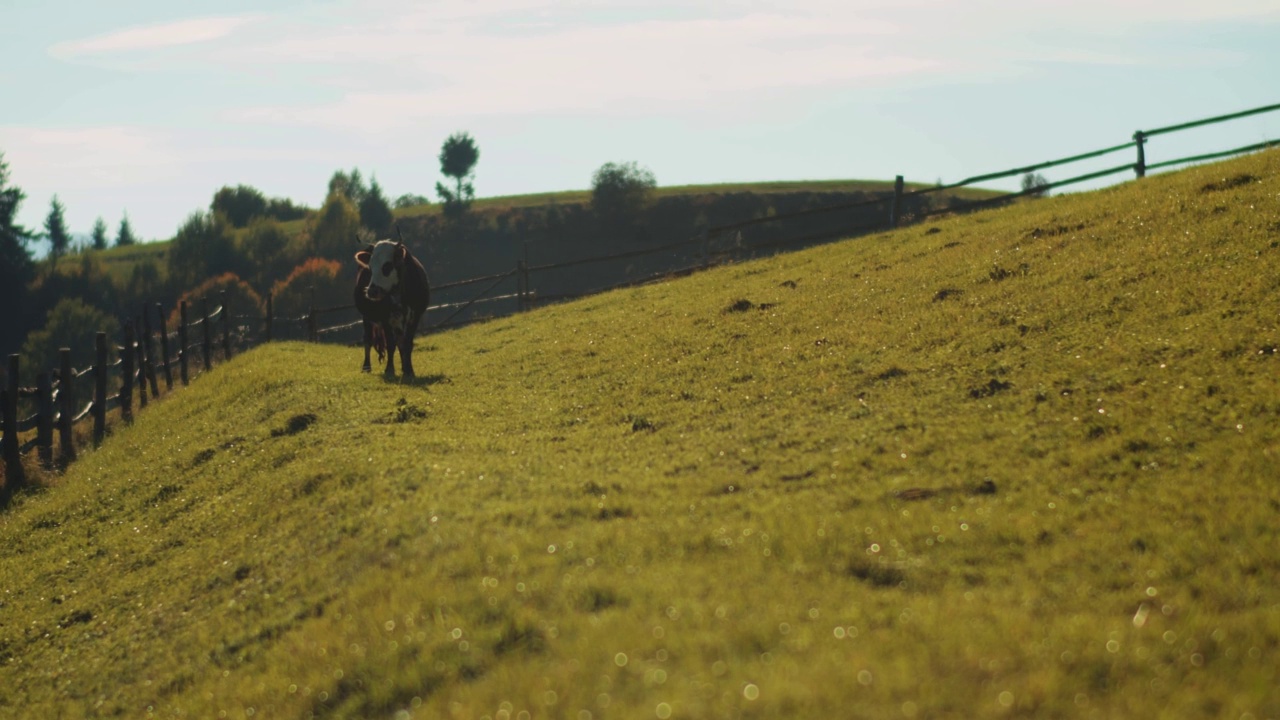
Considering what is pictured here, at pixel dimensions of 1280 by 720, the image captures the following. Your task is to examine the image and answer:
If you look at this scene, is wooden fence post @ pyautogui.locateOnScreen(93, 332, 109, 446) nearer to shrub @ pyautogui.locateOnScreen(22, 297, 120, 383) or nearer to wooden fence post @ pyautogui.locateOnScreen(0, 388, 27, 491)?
wooden fence post @ pyautogui.locateOnScreen(0, 388, 27, 491)

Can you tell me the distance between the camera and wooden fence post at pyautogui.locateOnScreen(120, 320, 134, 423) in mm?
22281

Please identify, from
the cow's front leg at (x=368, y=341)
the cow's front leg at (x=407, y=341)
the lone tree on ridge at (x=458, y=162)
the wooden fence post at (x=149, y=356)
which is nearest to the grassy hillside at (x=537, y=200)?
the lone tree on ridge at (x=458, y=162)

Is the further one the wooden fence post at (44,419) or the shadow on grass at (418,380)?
the shadow on grass at (418,380)

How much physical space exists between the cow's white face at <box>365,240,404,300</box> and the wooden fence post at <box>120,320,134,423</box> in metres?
5.12

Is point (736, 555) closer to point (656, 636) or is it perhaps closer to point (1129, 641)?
point (656, 636)

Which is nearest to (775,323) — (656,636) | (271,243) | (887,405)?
(887,405)

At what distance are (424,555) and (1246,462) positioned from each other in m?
6.09

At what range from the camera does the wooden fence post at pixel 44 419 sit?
60.4 feet

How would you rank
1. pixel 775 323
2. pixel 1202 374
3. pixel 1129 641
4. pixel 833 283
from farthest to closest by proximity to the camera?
pixel 833 283 → pixel 775 323 → pixel 1202 374 → pixel 1129 641

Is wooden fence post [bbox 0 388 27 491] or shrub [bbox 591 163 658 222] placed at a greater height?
shrub [bbox 591 163 658 222]

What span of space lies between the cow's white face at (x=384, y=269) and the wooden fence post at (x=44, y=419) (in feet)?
17.7

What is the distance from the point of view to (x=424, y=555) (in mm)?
8453

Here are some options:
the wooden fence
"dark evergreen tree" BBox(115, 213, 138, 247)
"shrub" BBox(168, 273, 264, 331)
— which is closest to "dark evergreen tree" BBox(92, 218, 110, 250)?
"dark evergreen tree" BBox(115, 213, 138, 247)

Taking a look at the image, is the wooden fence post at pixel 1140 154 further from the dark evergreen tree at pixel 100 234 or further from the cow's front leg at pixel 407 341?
the dark evergreen tree at pixel 100 234
